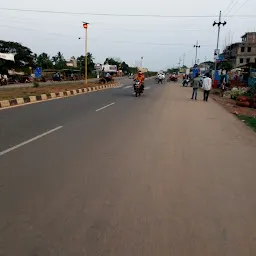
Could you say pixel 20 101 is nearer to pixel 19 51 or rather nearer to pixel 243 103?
pixel 243 103

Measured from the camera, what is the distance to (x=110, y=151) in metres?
6.64

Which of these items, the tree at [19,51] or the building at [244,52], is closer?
the tree at [19,51]

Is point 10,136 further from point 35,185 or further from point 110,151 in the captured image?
point 35,185

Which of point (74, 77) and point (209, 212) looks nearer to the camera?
point (209, 212)

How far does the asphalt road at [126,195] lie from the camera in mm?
3043

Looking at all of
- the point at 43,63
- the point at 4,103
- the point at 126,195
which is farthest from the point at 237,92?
the point at 43,63

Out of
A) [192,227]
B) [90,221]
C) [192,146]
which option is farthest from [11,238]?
[192,146]

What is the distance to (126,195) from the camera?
4.24 metres

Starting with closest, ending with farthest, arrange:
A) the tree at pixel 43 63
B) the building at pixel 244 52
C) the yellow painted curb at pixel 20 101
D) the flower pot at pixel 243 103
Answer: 1. the yellow painted curb at pixel 20 101
2. the flower pot at pixel 243 103
3. the tree at pixel 43 63
4. the building at pixel 244 52

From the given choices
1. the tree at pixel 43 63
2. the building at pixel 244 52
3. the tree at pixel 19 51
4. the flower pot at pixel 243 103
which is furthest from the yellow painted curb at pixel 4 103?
the building at pixel 244 52

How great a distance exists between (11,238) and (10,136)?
5129 millimetres

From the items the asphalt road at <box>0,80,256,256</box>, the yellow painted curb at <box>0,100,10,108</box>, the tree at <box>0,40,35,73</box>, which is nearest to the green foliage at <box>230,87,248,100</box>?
the yellow painted curb at <box>0,100,10,108</box>

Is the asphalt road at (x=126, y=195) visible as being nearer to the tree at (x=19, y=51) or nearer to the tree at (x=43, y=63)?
the tree at (x=19, y=51)

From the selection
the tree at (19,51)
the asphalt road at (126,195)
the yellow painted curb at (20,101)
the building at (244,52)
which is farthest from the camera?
the building at (244,52)
